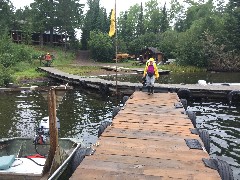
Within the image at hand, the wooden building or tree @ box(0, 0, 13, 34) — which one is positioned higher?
tree @ box(0, 0, 13, 34)

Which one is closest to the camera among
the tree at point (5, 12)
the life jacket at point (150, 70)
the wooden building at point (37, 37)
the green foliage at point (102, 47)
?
the life jacket at point (150, 70)

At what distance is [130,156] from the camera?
788 cm

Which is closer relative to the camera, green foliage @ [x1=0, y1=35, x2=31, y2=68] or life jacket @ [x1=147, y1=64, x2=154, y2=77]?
life jacket @ [x1=147, y1=64, x2=154, y2=77]

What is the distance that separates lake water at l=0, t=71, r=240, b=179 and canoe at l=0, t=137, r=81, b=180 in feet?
11.9

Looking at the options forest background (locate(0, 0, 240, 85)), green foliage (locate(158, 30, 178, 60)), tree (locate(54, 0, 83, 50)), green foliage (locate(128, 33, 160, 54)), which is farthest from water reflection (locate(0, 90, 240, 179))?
green foliage (locate(128, 33, 160, 54))

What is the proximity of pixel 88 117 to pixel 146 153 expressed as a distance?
11242 millimetres

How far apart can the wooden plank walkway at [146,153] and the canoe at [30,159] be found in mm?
1372

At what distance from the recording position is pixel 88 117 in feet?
62.5

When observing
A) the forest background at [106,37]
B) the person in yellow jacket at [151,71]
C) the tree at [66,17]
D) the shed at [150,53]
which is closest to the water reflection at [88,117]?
the person in yellow jacket at [151,71]

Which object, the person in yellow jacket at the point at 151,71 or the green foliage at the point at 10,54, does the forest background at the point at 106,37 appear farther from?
the person in yellow jacket at the point at 151,71

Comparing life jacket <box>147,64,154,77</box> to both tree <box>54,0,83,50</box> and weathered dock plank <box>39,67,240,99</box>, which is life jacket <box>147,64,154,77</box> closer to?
weathered dock plank <box>39,67,240,99</box>

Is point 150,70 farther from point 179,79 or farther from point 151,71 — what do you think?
point 179,79

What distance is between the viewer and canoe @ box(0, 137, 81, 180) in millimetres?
8523

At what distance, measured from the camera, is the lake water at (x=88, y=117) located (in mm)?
14230
